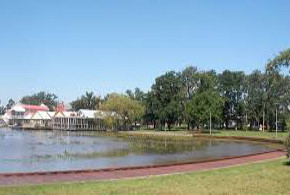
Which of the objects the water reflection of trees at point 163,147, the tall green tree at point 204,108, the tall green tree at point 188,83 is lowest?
the water reflection of trees at point 163,147

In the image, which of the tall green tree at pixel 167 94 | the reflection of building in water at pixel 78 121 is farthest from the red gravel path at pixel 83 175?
the reflection of building in water at pixel 78 121

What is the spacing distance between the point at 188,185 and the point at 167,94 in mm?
91000

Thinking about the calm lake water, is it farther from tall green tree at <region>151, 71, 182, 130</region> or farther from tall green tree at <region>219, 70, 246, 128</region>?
tall green tree at <region>219, 70, 246, 128</region>

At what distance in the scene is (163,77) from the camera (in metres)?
108

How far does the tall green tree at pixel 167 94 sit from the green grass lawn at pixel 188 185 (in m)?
84.6

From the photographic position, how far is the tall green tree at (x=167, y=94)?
105 meters

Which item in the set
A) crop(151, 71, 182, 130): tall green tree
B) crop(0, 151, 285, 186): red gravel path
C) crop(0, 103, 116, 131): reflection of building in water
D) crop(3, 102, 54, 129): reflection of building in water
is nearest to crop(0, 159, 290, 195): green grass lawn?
crop(0, 151, 285, 186): red gravel path

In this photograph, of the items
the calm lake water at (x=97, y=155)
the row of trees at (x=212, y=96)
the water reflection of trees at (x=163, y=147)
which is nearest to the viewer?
the calm lake water at (x=97, y=155)

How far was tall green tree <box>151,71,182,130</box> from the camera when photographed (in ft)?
343

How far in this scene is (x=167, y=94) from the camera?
107 m

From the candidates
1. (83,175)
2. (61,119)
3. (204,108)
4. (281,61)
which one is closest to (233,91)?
(204,108)

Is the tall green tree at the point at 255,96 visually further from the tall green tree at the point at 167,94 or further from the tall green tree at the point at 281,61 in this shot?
the tall green tree at the point at 281,61

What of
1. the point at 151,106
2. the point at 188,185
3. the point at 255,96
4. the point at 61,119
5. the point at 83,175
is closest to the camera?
the point at 188,185

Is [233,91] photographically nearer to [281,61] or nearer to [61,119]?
[61,119]
